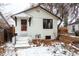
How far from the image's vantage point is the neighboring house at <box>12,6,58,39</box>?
1857 millimetres

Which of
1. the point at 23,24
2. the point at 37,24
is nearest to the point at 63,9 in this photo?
the point at 37,24

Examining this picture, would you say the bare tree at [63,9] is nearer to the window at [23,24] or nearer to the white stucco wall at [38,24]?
the white stucco wall at [38,24]

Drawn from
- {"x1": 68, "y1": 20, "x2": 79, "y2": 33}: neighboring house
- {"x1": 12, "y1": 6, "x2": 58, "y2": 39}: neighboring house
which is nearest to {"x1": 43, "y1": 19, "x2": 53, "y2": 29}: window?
{"x1": 12, "y1": 6, "x2": 58, "y2": 39}: neighboring house

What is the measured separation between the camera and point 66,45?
6.13 feet

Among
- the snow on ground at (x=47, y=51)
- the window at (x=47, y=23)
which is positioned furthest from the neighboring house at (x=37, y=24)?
the snow on ground at (x=47, y=51)

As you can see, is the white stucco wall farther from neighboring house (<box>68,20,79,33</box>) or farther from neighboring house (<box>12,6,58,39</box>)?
neighboring house (<box>68,20,79,33</box>)

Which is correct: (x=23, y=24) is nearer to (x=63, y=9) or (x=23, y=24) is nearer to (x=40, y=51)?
(x=40, y=51)

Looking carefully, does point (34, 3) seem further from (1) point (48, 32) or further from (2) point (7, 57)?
(2) point (7, 57)

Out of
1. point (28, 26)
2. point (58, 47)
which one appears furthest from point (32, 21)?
point (58, 47)

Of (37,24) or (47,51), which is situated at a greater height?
(37,24)

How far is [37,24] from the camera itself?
187 centimetres

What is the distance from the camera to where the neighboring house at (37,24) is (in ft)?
6.09

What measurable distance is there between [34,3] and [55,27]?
355 mm

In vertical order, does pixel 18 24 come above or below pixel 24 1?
below
